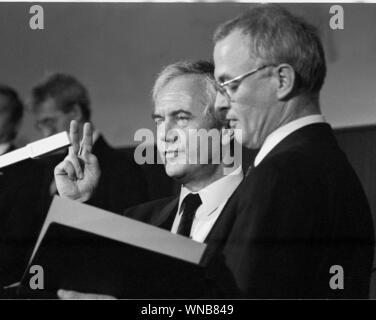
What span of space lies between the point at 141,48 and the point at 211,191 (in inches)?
25.0

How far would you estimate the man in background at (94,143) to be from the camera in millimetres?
3902

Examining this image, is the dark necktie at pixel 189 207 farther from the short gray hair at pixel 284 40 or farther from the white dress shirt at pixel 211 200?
the short gray hair at pixel 284 40

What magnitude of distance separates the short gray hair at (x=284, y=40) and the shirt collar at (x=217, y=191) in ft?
1.40

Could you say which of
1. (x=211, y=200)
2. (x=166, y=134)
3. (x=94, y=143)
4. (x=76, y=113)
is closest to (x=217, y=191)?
(x=211, y=200)

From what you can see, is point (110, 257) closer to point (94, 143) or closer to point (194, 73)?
point (94, 143)

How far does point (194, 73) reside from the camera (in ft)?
12.8

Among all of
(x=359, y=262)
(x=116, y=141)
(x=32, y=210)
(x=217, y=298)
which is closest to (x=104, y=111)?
(x=116, y=141)

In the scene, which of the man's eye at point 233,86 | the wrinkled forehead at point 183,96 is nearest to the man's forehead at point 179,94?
the wrinkled forehead at point 183,96

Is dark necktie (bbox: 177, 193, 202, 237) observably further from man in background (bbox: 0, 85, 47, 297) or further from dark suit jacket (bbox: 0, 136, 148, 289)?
man in background (bbox: 0, 85, 47, 297)

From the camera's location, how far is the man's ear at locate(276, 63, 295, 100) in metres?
3.84

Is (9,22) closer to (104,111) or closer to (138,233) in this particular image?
(104,111)

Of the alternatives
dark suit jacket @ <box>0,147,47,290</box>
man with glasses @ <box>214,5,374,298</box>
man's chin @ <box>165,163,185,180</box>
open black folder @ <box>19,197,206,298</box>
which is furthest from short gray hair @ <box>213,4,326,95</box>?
dark suit jacket @ <box>0,147,47,290</box>
